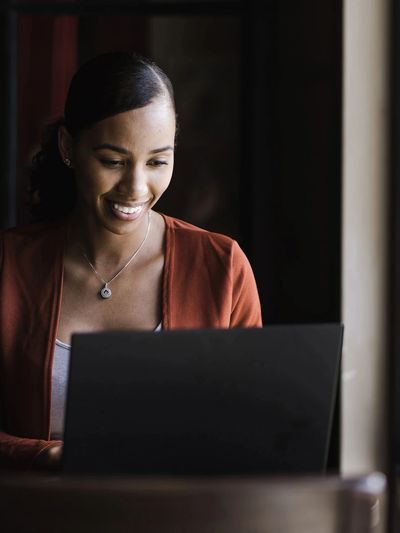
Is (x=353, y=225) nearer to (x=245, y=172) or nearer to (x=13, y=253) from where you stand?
(x=245, y=172)

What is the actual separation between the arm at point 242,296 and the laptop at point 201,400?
0.56 metres

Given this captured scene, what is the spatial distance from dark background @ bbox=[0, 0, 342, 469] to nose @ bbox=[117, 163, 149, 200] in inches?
55.9

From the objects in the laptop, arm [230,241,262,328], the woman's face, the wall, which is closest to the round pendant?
the woman's face

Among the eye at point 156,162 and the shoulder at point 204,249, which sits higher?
the eye at point 156,162

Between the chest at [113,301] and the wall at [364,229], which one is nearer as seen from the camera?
the chest at [113,301]

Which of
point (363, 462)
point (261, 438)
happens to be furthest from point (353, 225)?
point (261, 438)

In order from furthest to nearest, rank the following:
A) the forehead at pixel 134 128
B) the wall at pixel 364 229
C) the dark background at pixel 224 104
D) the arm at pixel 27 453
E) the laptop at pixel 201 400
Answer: the dark background at pixel 224 104
the wall at pixel 364 229
the forehead at pixel 134 128
the arm at pixel 27 453
the laptop at pixel 201 400

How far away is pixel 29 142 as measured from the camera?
122 inches

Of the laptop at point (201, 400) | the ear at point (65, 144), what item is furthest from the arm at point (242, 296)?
the laptop at point (201, 400)

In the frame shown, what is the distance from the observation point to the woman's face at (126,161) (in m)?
1.51

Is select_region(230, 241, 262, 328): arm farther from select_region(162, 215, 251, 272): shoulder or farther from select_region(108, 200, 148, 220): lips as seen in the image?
select_region(108, 200, 148, 220): lips

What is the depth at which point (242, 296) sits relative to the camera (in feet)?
5.46

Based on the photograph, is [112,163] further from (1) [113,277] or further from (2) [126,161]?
(1) [113,277]

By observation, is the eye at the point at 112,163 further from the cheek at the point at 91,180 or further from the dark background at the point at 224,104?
the dark background at the point at 224,104
